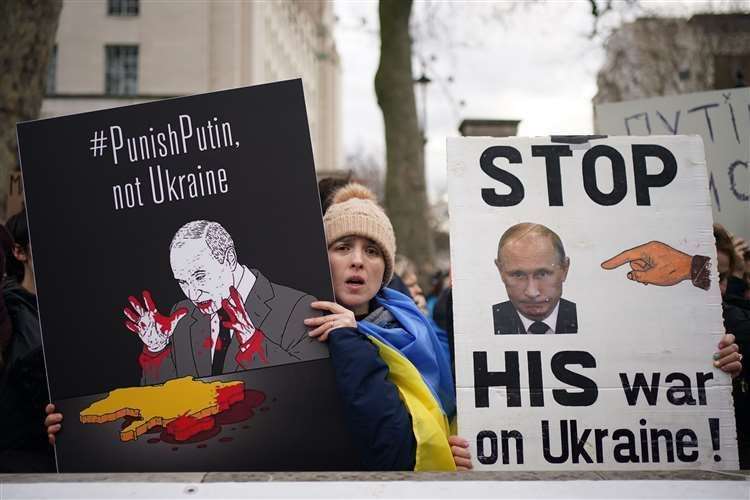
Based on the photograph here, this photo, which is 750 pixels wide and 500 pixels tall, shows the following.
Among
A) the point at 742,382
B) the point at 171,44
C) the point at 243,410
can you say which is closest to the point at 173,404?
the point at 243,410

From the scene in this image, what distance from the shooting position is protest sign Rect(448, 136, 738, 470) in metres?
1.73

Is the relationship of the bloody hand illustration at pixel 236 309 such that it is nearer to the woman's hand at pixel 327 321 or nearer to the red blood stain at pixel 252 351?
the red blood stain at pixel 252 351

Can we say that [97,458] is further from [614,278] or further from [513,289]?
[614,278]

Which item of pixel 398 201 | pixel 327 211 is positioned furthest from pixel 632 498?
pixel 398 201

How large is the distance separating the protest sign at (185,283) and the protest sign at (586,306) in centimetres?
45

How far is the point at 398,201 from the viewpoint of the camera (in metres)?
9.63

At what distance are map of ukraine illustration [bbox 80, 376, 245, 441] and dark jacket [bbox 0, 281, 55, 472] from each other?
1.35ft

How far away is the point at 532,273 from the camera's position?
5.94 feet

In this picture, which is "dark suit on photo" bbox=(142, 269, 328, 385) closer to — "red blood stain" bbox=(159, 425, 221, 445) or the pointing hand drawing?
"red blood stain" bbox=(159, 425, 221, 445)

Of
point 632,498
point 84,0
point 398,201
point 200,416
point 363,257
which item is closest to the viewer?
point 632,498

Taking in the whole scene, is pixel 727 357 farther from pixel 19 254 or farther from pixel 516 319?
pixel 19 254

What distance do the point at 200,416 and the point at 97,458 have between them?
1.08 ft

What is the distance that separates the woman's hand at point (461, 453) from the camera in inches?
67.4

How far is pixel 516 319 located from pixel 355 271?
0.55 m
